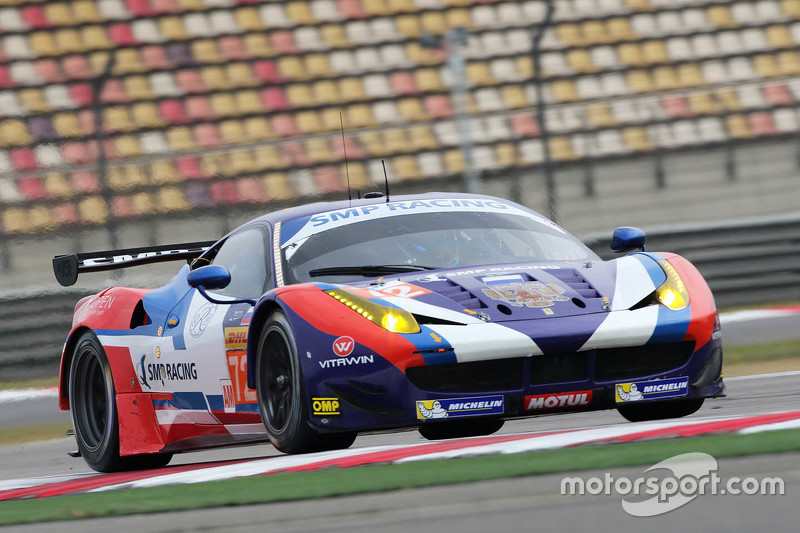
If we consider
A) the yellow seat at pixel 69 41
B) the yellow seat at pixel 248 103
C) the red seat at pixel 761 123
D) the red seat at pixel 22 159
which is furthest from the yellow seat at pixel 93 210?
the red seat at pixel 761 123

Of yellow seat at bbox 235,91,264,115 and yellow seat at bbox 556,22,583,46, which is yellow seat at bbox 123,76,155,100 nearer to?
yellow seat at bbox 235,91,264,115

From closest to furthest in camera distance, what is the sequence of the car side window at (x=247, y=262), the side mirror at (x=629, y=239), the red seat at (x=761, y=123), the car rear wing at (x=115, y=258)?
the car side window at (x=247, y=262) → the side mirror at (x=629, y=239) → the car rear wing at (x=115, y=258) → the red seat at (x=761, y=123)

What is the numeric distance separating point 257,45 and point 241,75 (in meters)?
0.43

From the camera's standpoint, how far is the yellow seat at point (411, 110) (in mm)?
12523

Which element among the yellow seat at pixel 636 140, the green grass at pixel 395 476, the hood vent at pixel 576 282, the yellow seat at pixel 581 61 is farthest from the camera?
the yellow seat at pixel 581 61

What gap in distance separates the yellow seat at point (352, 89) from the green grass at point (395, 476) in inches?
360

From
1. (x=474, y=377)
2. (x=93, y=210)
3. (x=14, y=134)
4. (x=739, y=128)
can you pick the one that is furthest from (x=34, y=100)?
(x=474, y=377)

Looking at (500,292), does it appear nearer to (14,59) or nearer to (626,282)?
(626,282)

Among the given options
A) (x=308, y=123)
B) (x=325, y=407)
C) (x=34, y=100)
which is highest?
(x=34, y=100)

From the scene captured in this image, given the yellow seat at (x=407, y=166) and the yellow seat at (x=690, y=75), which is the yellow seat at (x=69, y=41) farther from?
the yellow seat at (x=690, y=75)

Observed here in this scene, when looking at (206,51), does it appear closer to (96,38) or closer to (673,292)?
(96,38)

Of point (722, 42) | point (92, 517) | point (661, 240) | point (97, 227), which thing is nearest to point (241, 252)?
point (92, 517)

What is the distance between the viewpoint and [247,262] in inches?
231

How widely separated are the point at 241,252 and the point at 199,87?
700cm
